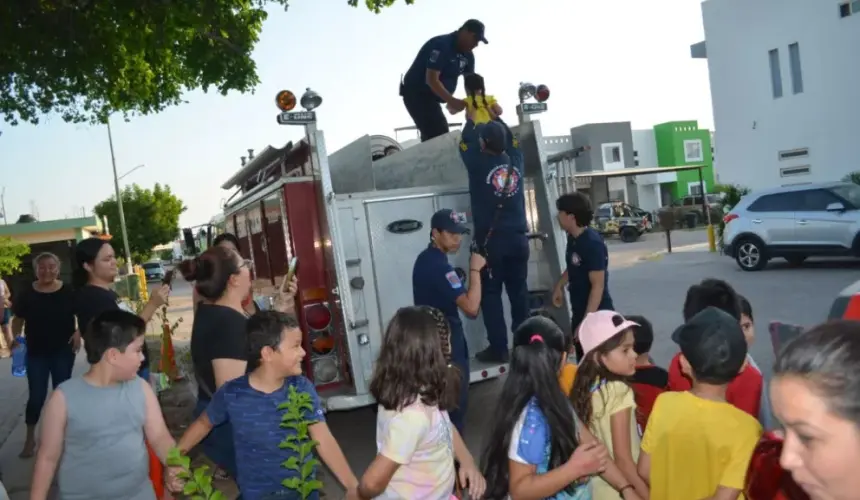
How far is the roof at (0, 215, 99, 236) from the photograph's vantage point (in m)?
41.0

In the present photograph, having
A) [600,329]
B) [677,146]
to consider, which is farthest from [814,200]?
[677,146]

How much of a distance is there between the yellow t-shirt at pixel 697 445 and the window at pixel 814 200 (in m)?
12.8

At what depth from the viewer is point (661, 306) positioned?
39.8 feet

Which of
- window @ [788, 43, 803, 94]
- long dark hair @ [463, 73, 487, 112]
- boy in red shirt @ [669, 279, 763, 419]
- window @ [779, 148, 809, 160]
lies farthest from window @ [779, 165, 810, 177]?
boy in red shirt @ [669, 279, 763, 419]

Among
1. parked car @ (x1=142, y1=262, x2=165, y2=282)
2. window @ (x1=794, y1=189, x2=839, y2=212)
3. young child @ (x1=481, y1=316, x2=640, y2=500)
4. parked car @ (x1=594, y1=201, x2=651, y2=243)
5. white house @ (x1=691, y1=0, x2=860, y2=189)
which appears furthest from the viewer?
parked car @ (x1=142, y1=262, x2=165, y2=282)

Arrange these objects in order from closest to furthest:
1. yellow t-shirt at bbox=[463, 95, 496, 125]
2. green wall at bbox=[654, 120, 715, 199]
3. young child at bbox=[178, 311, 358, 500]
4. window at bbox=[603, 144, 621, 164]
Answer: young child at bbox=[178, 311, 358, 500], yellow t-shirt at bbox=[463, 95, 496, 125], window at bbox=[603, 144, 621, 164], green wall at bbox=[654, 120, 715, 199]

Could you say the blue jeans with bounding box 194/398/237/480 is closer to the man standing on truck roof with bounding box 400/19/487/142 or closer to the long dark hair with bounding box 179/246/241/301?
the long dark hair with bounding box 179/246/241/301

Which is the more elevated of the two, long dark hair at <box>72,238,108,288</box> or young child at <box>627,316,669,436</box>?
long dark hair at <box>72,238,108,288</box>

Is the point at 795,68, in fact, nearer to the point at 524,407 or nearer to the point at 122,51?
the point at 122,51

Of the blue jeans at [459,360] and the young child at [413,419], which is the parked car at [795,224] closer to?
the blue jeans at [459,360]

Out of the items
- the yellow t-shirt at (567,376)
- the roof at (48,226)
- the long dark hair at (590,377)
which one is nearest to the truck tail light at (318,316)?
the yellow t-shirt at (567,376)

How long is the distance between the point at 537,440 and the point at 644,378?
1152mm

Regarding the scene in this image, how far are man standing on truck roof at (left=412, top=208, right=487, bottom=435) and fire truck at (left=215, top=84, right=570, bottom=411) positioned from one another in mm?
773

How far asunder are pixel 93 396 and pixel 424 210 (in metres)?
3.16
